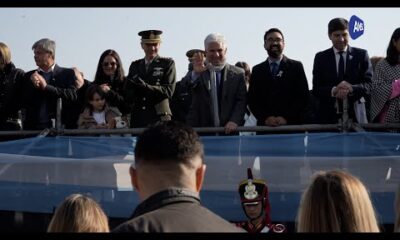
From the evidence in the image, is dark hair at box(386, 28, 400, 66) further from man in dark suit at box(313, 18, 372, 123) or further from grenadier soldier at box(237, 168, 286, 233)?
grenadier soldier at box(237, 168, 286, 233)

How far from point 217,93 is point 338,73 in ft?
3.94

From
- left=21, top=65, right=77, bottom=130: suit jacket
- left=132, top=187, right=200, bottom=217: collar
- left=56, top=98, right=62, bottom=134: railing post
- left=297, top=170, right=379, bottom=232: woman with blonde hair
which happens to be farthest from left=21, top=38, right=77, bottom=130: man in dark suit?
left=132, top=187, right=200, bottom=217: collar

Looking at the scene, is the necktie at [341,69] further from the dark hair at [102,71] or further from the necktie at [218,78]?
the dark hair at [102,71]

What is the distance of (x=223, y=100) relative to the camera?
25.6 feet

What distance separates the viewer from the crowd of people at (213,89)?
7.61 m

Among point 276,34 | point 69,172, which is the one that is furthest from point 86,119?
point 276,34

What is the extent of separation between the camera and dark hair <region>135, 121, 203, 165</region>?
9.70 feet

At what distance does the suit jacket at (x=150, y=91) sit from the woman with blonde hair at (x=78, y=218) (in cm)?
382

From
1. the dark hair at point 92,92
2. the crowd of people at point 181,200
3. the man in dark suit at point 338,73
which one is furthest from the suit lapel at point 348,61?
the crowd of people at point 181,200

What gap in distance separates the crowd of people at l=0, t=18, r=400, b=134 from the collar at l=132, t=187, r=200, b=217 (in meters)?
4.52

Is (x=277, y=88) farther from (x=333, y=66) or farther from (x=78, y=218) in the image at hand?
(x=78, y=218)
